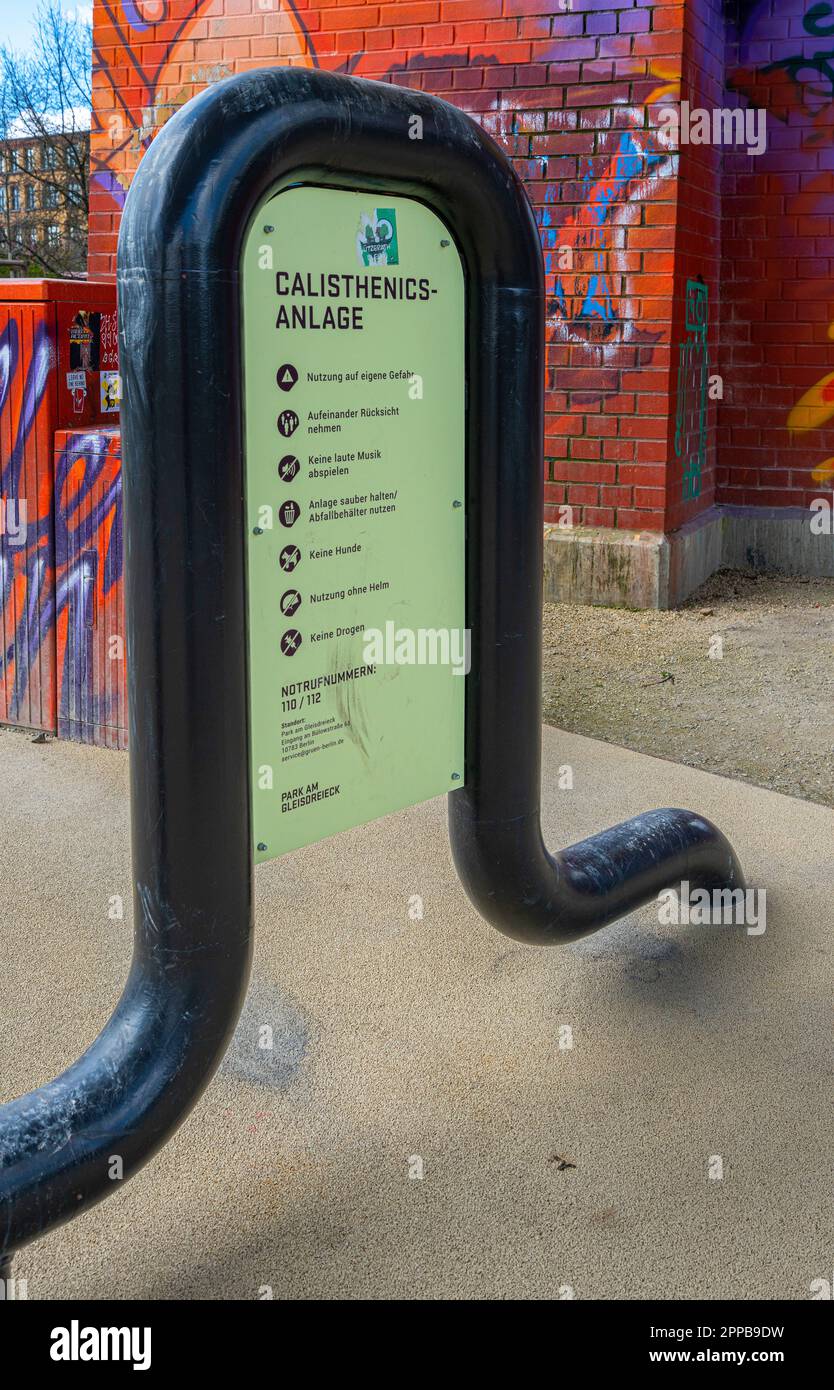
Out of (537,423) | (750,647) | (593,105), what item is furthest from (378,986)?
(593,105)

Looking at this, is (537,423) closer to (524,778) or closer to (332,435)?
(332,435)

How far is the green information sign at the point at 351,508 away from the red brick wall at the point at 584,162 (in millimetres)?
4414

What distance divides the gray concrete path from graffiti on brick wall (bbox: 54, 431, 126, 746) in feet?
2.46

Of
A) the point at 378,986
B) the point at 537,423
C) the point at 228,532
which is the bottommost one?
the point at 378,986

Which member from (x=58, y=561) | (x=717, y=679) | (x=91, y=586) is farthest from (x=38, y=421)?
(x=717, y=679)

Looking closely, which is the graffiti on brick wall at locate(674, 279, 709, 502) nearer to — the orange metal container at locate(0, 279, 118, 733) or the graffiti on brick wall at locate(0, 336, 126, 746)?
the orange metal container at locate(0, 279, 118, 733)

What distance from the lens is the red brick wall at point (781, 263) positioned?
23.4ft

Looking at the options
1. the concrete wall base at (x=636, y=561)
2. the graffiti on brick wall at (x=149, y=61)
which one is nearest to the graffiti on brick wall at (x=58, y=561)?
the concrete wall base at (x=636, y=561)

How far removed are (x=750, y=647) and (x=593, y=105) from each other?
2.61 m

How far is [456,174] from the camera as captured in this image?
2354 millimetres

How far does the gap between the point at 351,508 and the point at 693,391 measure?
5.16m

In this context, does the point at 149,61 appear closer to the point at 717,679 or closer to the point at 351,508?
the point at 717,679

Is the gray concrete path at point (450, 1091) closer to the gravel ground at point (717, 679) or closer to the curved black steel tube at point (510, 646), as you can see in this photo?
the curved black steel tube at point (510, 646)

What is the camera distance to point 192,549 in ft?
6.48
